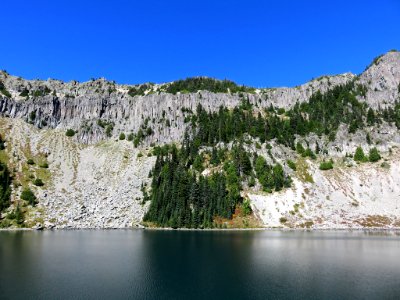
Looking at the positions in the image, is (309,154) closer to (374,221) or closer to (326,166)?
(326,166)

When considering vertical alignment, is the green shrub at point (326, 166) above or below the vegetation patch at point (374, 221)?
above

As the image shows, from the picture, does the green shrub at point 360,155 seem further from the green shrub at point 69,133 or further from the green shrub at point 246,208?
the green shrub at point 69,133

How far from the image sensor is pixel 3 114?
189250 millimetres

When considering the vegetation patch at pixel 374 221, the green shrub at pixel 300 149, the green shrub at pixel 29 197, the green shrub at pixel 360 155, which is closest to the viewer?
the vegetation patch at pixel 374 221

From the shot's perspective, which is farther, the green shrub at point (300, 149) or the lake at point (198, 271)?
the green shrub at point (300, 149)

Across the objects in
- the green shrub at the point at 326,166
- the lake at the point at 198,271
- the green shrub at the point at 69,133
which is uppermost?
the green shrub at the point at 69,133

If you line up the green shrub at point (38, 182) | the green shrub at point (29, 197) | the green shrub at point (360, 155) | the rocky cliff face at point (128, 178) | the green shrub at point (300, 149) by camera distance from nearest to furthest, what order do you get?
1. the green shrub at point (29, 197)
2. the rocky cliff face at point (128, 178)
3. the green shrub at point (38, 182)
4. the green shrub at point (360, 155)
5. the green shrub at point (300, 149)

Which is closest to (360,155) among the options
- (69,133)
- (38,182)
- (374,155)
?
(374,155)

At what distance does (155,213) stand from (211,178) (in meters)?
28.7

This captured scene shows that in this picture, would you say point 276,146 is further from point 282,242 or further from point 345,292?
point 345,292

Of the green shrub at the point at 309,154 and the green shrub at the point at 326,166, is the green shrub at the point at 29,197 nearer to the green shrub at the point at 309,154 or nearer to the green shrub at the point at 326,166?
the green shrub at the point at 309,154

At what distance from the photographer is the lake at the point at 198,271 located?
41.8 meters

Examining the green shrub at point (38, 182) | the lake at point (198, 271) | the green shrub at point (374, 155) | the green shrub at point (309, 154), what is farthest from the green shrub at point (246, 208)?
the green shrub at point (38, 182)

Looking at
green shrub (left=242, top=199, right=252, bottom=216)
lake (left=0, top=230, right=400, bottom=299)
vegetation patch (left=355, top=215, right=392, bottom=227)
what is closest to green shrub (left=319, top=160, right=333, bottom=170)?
vegetation patch (left=355, top=215, right=392, bottom=227)
